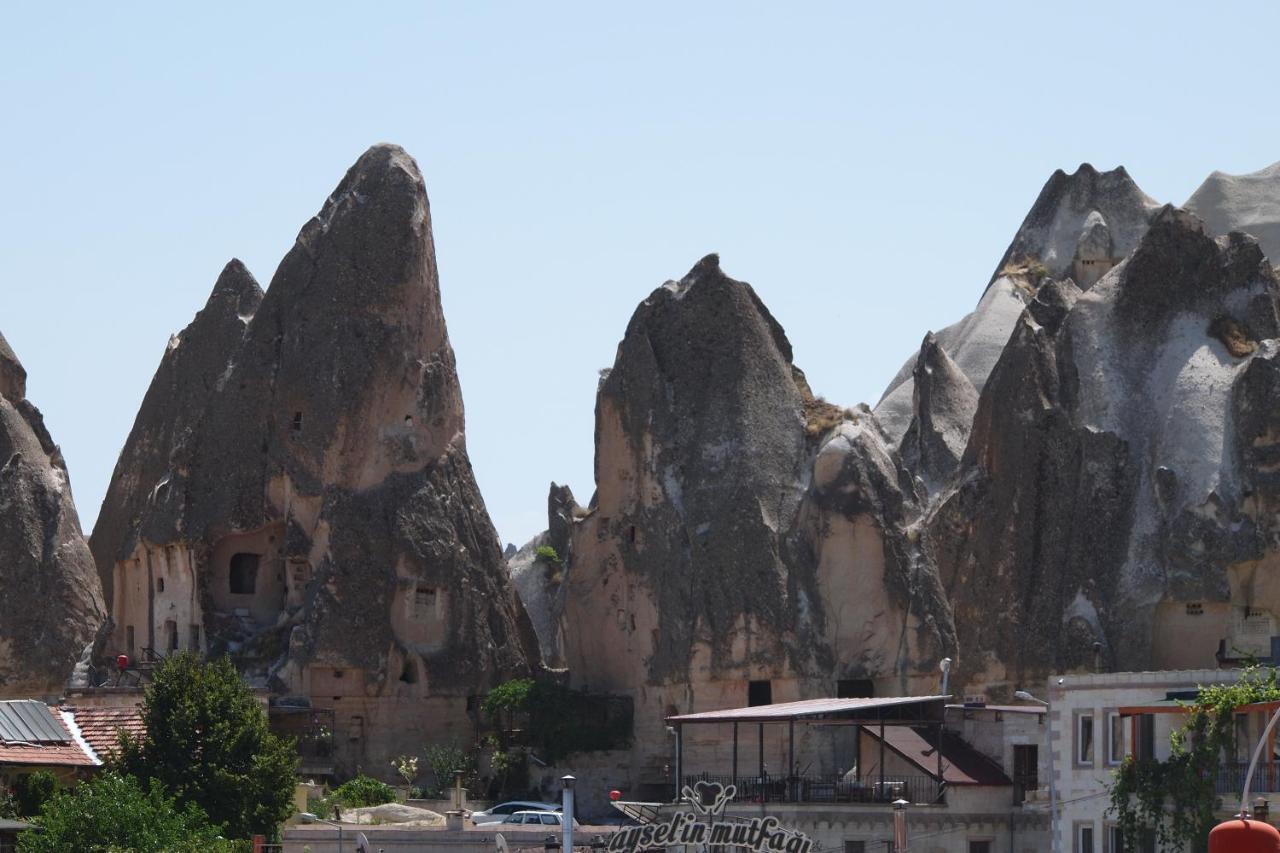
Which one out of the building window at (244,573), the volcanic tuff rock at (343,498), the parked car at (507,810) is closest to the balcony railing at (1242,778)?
the parked car at (507,810)

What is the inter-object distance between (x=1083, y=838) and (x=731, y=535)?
98.9 feet

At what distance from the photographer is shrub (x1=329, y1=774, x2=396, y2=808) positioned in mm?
77500

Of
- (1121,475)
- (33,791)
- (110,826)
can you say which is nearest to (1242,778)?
(110,826)

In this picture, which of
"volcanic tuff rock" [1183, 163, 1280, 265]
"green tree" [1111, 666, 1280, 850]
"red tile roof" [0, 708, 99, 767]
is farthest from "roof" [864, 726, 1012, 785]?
"volcanic tuff rock" [1183, 163, 1280, 265]

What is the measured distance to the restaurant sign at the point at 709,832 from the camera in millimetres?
52594

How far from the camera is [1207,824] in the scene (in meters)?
51.8

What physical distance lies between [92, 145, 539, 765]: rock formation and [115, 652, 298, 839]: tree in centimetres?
2052

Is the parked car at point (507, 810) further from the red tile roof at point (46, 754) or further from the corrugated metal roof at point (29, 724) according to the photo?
the corrugated metal roof at point (29, 724)

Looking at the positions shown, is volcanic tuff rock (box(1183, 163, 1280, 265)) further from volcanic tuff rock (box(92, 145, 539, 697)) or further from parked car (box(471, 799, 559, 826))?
parked car (box(471, 799, 559, 826))

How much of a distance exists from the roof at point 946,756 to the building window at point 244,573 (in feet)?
118

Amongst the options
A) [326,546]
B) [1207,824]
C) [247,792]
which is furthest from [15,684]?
[1207,824]

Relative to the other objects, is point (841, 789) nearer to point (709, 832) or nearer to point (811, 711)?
point (811, 711)

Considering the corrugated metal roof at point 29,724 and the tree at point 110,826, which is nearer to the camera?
the tree at point 110,826

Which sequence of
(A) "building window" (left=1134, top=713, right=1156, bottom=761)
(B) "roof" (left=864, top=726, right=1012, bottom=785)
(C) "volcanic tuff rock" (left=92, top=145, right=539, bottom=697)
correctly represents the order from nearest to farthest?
(A) "building window" (left=1134, top=713, right=1156, bottom=761) → (B) "roof" (left=864, top=726, right=1012, bottom=785) → (C) "volcanic tuff rock" (left=92, top=145, right=539, bottom=697)
